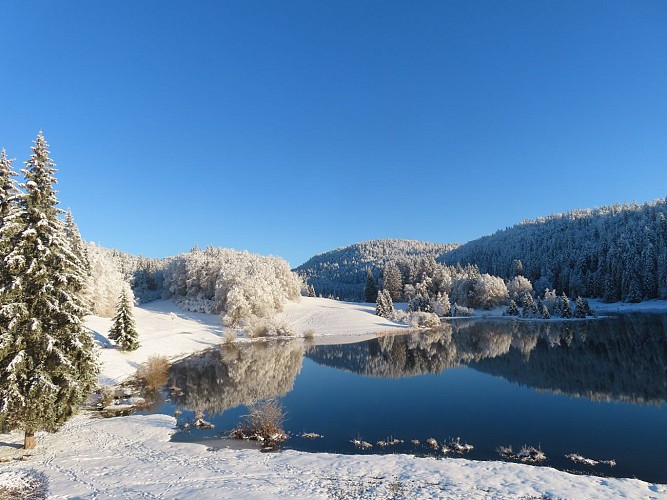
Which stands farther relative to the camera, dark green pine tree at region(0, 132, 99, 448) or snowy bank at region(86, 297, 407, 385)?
snowy bank at region(86, 297, 407, 385)

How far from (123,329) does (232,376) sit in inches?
597

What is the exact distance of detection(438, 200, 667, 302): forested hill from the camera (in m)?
107

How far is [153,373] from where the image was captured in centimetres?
3784

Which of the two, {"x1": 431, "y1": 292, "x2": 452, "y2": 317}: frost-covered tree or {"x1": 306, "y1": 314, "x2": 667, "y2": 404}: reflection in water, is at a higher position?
{"x1": 431, "y1": 292, "x2": 452, "y2": 317}: frost-covered tree

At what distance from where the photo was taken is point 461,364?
43875 millimetres

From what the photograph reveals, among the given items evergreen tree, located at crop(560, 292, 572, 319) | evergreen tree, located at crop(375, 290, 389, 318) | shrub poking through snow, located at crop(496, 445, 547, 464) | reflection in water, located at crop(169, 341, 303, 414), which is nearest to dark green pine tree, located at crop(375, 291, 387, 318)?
evergreen tree, located at crop(375, 290, 389, 318)

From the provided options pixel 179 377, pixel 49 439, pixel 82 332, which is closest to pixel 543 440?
pixel 82 332

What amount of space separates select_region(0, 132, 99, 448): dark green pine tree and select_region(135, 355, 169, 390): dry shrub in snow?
18093 millimetres

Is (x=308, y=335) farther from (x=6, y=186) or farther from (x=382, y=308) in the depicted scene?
(x=6, y=186)

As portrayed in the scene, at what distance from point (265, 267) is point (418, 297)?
4263 centimetres

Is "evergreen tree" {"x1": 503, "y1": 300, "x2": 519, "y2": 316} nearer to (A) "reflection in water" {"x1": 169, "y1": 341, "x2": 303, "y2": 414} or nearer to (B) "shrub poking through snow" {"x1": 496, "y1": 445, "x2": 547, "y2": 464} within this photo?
(A) "reflection in water" {"x1": 169, "y1": 341, "x2": 303, "y2": 414}

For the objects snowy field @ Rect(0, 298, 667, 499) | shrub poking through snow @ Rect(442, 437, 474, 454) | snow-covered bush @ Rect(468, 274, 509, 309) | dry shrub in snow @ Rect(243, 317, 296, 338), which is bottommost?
shrub poking through snow @ Rect(442, 437, 474, 454)

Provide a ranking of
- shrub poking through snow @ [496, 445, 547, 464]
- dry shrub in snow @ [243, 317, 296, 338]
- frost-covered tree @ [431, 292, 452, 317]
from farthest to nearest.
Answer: frost-covered tree @ [431, 292, 452, 317]
dry shrub in snow @ [243, 317, 296, 338]
shrub poking through snow @ [496, 445, 547, 464]

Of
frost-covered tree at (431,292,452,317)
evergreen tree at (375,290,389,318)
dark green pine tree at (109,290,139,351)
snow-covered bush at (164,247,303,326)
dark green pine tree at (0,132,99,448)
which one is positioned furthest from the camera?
frost-covered tree at (431,292,452,317)
